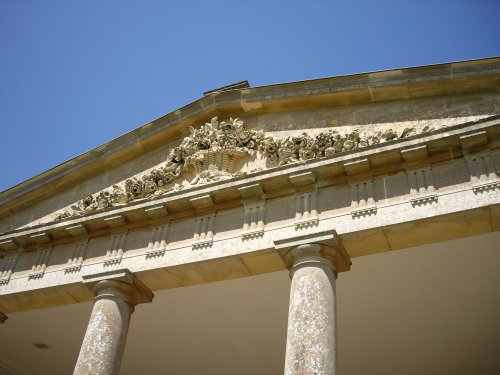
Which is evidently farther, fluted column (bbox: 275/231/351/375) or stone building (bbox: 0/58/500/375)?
stone building (bbox: 0/58/500/375)

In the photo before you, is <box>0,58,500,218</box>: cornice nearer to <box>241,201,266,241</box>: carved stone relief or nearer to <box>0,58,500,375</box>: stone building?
<box>0,58,500,375</box>: stone building

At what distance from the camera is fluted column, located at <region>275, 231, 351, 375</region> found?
9820 millimetres

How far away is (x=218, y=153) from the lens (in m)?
14.0

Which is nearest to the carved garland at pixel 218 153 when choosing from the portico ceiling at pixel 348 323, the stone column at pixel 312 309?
the stone column at pixel 312 309

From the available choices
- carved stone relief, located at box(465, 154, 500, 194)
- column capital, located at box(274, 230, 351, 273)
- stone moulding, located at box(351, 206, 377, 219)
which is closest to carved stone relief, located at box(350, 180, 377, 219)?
stone moulding, located at box(351, 206, 377, 219)

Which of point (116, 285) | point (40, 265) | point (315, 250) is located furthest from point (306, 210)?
point (40, 265)

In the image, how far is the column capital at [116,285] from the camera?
12703mm

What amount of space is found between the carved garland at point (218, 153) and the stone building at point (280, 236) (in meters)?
0.04

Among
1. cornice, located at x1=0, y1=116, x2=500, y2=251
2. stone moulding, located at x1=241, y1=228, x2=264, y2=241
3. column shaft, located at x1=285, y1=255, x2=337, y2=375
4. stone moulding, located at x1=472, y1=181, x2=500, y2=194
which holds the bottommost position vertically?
column shaft, located at x1=285, y1=255, x2=337, y2=375

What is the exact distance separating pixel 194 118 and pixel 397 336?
23.8 feet

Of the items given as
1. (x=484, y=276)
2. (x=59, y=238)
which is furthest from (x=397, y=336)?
(x=59, y=238)

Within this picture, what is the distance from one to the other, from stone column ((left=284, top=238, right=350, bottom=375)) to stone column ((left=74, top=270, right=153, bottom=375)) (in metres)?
3.48

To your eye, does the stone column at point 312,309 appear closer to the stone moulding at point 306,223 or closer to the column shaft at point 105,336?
the stone moulding at point 306,223

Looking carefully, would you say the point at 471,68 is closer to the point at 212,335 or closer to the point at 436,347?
the point at 436,347
